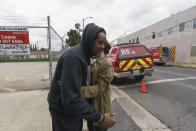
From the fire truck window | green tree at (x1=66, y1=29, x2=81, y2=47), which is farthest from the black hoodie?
green tree at (x1=66, y1=29, x2=81, y2=47)

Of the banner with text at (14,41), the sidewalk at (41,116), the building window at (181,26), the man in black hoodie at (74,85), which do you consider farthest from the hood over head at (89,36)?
the building window at (181,26)

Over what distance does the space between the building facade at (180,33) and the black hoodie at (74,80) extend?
59.3 feet

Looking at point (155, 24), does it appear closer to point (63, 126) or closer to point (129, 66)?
point (129, 66)

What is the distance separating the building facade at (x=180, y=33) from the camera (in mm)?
14851

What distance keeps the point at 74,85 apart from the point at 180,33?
20.6 meters

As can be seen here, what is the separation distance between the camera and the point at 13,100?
350 centimetres

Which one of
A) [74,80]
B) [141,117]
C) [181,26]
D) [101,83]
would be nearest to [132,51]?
[141,117]

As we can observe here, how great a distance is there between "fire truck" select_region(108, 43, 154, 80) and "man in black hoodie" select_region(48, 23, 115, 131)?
3811 mm

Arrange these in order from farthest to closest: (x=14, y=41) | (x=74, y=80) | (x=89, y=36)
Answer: (x=14, y=41) < (x=89, y=36) < (x=74, y=80)

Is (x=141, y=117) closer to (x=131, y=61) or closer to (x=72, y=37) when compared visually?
(x=131, y=61)

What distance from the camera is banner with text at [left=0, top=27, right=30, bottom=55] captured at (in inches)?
157

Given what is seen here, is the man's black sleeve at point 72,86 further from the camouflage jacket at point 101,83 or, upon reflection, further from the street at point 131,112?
the street at point 131,112

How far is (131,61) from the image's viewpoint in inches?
195

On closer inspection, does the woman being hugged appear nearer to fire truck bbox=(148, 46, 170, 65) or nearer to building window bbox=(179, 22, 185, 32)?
fire truck bbox=(148, 46, 170, 65)
